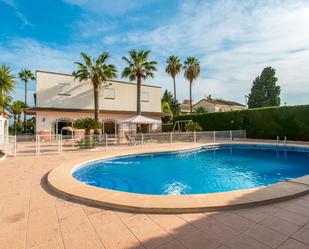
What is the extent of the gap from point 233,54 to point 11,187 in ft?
51.1

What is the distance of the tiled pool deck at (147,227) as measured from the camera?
2.93m

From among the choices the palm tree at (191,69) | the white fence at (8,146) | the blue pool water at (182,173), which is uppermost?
the palm tree at (191,69)

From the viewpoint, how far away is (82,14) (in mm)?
11078

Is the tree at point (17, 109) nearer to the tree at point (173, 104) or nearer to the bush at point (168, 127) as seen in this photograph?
the bush at point (168, 127)

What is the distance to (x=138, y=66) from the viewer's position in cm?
2317

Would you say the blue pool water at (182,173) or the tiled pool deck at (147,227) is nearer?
the tiled pool deck at (147,227)

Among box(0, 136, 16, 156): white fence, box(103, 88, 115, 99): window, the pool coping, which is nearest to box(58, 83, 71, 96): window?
box(103, 88, 115, 99): window

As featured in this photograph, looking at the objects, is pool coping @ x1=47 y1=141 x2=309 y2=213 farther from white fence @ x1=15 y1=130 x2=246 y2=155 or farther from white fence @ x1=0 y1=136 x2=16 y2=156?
white fence @ x1=0 y1=136 x2=16 y2=156

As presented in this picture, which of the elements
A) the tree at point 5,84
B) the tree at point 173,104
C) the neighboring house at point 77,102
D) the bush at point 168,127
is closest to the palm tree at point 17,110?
the neighboring house at point 77,102

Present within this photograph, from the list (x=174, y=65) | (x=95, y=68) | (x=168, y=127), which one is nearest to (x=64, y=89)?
(x=95, y=68)

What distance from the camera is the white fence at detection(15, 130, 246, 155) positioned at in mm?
13596

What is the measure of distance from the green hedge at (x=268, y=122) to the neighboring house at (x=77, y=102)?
966cm

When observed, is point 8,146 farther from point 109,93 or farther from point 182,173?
point 109,93

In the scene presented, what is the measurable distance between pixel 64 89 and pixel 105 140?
1230 centimetres
